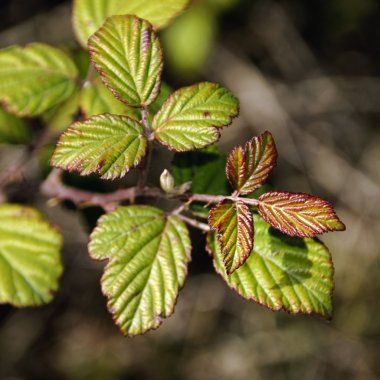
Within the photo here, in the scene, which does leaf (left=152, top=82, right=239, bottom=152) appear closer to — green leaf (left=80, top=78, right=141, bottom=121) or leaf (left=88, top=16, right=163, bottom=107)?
leaf (left=88, top=16, right=163, bottom=107)

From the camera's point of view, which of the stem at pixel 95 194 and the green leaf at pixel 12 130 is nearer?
the stem at pixel 95 194

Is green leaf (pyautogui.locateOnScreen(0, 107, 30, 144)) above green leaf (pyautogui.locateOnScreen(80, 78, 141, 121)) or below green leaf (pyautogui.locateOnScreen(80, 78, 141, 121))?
below

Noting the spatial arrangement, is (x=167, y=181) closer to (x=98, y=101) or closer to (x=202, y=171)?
(x=202, y=171)

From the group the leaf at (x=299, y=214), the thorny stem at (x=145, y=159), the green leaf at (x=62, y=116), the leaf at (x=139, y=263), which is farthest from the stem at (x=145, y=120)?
the green leaf at (x=62, y=116)

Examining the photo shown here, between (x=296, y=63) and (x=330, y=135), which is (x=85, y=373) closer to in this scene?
(x=330, y=135)

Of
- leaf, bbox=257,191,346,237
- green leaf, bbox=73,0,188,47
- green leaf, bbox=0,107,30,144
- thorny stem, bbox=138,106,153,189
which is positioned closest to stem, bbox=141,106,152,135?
thorny stem, bbox=138,106,153,189

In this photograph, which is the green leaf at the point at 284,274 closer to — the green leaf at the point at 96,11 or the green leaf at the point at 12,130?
the green leaf at the point at 96,11

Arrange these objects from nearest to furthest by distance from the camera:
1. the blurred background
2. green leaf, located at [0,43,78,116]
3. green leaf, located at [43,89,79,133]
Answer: green leaf, located at [0,43,78,116] < green leaf, located at [43,89,79,133] < the blurred background
